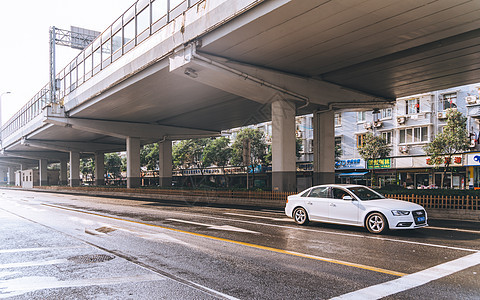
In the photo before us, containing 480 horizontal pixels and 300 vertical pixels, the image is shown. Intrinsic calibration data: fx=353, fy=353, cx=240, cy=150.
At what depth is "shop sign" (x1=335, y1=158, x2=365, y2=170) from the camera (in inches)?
1573

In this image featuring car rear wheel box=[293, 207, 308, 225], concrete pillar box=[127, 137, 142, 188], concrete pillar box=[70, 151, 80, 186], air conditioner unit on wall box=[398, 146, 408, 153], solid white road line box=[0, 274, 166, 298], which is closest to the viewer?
solid white road line box=[0, 274, 166, 298]

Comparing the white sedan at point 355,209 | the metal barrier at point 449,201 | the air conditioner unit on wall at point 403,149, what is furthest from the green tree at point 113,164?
the white sedan at point 355,209

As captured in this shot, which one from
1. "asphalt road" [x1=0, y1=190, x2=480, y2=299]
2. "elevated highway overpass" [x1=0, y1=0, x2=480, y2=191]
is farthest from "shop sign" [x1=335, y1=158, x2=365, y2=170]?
"asphalt road" [x1=0, y1=190, x2=480, y2=299]

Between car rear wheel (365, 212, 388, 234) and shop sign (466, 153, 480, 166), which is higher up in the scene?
shop sign (466, 153, 480, 166)

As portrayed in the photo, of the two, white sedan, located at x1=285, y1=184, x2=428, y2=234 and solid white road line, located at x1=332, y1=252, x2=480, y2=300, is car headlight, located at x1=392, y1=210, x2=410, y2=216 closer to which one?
white sedan, located at x1=285, y1=184, x2=428, y2=234

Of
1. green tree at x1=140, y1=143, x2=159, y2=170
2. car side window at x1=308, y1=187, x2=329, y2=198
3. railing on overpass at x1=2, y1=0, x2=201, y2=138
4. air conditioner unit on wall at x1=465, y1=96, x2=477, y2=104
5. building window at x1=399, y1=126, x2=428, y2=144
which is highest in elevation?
railing on overpass at x1=2, y1=0, x2=201, y2=138

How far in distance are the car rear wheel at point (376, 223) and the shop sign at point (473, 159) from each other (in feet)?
84.4

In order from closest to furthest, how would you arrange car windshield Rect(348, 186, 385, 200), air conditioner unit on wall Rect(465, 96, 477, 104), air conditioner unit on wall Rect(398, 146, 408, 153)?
1. car windshield Rect(348, 186, 385, 200)
2. air conditioner unit on wall Rect(465, 96, 477, 104)
3. air conditioner unit on wall Rect(398, 146, 408, 153)

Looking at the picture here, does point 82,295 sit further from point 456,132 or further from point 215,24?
point 456,132

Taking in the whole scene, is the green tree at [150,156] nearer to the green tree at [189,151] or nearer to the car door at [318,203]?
the green tree at [189,151]

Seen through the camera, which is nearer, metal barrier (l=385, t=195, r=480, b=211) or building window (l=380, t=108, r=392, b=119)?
metal barrier (l=385, t=195, r=480, b=211)

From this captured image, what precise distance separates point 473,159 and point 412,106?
8.14 m

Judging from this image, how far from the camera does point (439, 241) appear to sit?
359 inches

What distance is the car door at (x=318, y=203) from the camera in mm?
11375
